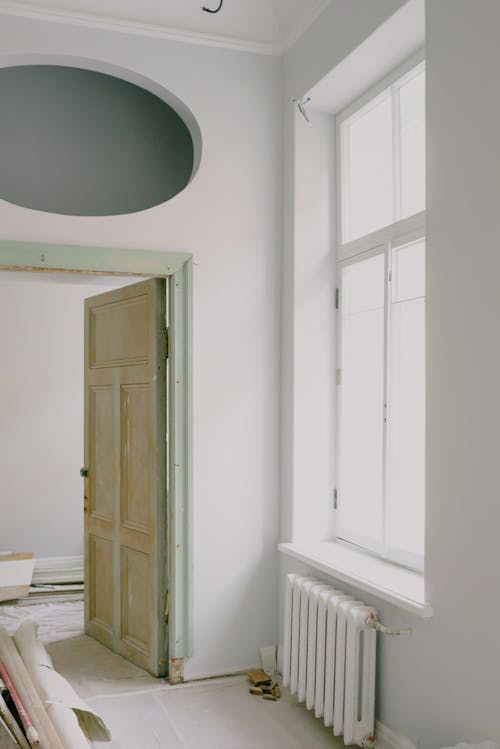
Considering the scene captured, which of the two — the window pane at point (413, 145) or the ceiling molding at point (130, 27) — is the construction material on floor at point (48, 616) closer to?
the window pane at point (413, 145)

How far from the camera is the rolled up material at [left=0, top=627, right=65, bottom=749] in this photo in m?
2.61

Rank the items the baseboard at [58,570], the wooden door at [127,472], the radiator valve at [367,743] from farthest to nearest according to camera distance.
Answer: the baseboard at [58,570] < the wooden door at [127,472] < the radiator valve at [367,743]

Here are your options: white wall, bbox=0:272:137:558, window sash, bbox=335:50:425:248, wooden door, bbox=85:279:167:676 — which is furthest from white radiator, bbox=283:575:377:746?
white wall, bbox=0:272:137:558

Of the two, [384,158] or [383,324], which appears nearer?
[383,324]

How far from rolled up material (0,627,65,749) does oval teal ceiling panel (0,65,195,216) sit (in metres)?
2.39

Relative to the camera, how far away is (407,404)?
10.2 ft

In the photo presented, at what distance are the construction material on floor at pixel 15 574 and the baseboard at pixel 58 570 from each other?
15cm

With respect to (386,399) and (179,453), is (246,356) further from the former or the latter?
(386,399)

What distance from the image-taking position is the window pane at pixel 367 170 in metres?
3.37

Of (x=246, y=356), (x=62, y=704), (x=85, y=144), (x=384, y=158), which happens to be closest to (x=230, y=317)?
(x=246, y=356)

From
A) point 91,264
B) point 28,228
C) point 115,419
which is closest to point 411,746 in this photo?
point 115,419

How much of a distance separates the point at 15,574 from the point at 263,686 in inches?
105

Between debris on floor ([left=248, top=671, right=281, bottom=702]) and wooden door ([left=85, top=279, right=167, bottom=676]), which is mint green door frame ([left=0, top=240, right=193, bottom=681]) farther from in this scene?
debris on floor ([left=248, top=671, right=281, bottom=702])

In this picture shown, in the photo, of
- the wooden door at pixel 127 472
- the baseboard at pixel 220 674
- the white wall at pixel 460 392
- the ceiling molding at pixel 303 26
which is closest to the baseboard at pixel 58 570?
the wooden door at pixel 127 472
